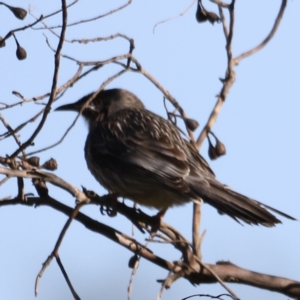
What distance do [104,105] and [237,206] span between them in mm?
2467

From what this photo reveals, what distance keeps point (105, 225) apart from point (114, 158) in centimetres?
170

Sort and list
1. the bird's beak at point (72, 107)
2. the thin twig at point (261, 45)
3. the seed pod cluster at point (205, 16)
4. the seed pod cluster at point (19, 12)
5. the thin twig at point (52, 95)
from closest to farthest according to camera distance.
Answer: the thin twig at point (52, 95) < the seed pod cluster at point (19, 12) < the thin twig at point (261, 45) < the seed pod cluster at point (205, 16) < the bird's beak at point (72, 107)

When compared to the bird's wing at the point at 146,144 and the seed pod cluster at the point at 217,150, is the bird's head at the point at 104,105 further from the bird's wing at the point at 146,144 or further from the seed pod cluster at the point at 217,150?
the seed pod cluster at the point at 217,150

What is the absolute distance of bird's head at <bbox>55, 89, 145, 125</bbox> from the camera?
21.0ft

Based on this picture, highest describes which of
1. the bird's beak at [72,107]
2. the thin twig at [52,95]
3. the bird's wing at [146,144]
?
the bird's beak at [72,107]

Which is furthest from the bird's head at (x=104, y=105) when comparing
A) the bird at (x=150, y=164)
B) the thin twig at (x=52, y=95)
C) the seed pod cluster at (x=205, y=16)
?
the thin twig at (x=52, y=95)

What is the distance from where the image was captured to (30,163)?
3.62 meters

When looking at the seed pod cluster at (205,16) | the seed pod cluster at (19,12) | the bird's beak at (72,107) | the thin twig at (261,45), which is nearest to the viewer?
the seed pod cluster at (19,12)

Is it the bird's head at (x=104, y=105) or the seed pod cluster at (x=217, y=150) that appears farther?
the bird's head at (x=104, y=105)

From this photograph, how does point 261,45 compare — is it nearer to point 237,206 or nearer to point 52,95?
point 237,206

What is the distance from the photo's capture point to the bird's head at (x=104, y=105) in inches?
252

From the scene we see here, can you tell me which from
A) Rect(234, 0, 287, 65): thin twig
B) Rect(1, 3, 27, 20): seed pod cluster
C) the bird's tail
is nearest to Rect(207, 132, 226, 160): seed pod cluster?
the bird's tail

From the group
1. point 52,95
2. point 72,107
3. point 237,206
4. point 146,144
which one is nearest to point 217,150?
point 237,206

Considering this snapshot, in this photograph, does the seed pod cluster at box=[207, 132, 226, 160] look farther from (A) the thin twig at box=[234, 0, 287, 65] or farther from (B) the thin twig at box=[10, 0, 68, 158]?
(B) the thin twig at box=[10, 0, 68, 158]
